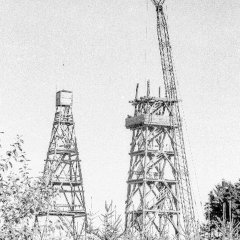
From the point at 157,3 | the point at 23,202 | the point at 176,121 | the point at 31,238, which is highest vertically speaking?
the point at 157,3

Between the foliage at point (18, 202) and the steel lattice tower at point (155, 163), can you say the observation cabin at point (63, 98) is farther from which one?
the foliage at point (18, 202)

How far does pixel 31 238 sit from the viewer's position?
18578mm

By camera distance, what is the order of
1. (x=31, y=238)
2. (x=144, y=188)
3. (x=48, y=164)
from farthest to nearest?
1. (x=48, y=164)
2. (x=144, y=188)
3. (x=31, y=238)

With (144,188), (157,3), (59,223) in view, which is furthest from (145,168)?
(59,223)

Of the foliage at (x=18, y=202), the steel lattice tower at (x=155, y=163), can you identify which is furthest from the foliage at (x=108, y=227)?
the steel lattice tower at (x=155, y=163)

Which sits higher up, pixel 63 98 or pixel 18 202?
pixel 63 98

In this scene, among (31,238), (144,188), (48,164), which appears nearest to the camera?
(31,238)

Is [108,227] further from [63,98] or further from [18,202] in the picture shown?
[63,98]

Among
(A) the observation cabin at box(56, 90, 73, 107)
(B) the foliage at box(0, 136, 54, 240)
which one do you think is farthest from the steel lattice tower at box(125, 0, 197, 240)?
(B) the foliage at box(0, 136, 54, 240)

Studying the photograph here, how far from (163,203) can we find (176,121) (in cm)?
1075

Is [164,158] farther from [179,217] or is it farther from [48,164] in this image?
[48,164]

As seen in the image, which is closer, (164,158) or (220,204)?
(164,158)

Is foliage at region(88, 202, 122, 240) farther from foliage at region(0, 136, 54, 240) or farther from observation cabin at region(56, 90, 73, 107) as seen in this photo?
observation cabin at region(56, 90, 73, 107)

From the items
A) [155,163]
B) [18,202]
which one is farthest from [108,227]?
[155,163]
